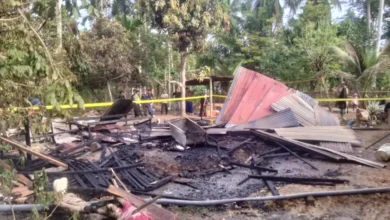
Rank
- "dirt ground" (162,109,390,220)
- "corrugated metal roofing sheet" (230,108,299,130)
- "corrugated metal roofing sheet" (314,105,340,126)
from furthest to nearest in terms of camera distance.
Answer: "corrugated metal roofing sheet" (314,105,340,126), "corrugated metal roofing sheet" (230,108,299,130), "dirt ground" (162,109,390,220)

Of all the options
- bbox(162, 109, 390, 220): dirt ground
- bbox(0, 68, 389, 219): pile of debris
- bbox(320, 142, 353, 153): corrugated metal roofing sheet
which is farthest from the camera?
bbox(320, 142, 353, 153): corrugated metal roofing sheet

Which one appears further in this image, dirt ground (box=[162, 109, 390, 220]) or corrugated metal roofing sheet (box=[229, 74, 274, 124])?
corrugated metal roofing sheet (box=[229, 74, 274, 124])

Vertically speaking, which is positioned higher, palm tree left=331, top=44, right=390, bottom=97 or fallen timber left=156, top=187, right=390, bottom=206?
palm tree left=331, top=44, right=390, bottom=97

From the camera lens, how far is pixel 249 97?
1107 centimetres

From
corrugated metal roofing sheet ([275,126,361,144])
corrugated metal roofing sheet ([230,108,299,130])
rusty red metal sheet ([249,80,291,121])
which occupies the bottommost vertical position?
corrugated metal roofing sheet ([275,126,361,144])

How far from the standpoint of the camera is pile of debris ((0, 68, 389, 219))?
580 centimetres

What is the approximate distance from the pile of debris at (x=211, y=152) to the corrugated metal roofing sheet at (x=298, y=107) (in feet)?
0.09

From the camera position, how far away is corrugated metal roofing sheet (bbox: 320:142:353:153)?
845 cm

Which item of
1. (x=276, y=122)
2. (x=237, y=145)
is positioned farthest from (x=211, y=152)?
(x=276, y=122)

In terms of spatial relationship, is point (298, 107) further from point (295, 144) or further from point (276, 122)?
point (295, 144)

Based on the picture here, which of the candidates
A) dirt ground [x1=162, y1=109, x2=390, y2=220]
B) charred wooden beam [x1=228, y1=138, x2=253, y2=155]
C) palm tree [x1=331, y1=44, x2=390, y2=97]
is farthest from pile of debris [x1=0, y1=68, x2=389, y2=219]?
palm tree [x1=331, y1=44, x2=390, y2=97]

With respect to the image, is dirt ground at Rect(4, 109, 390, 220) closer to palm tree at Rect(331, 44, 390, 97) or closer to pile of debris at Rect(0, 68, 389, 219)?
pile of debris at Rect(0, 68, 389, 219)

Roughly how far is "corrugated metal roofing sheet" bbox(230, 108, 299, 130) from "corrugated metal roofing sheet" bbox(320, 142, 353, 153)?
4.73 ft

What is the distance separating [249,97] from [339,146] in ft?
10.6
